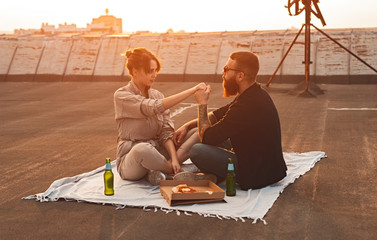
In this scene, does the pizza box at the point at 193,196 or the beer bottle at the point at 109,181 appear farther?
the beer bottle at the point at 109,181

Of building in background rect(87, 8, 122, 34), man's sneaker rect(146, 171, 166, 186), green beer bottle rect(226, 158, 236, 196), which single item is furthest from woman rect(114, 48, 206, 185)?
building in background rect(87, 8, 122, 34)

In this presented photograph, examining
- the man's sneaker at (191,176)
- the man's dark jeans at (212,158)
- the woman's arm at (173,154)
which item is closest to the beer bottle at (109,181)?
the man's sneaker at (191,176)

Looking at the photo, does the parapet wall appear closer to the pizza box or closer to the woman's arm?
the woman's arm

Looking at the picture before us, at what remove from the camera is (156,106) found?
18.1 feet

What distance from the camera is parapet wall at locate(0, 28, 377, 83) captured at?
15828 millimetres

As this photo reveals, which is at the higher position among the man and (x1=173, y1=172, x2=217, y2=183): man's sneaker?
the man

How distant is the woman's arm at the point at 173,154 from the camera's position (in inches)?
224

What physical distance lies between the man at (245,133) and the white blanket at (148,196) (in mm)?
201

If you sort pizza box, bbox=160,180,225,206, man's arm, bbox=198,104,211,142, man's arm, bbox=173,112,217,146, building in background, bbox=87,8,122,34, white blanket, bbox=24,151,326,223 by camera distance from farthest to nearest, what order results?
building in background, bbox=87,8,122,34 < man's arm, bbox=173,112,217,146 < man's arm, bbox=198,104,211,142 < pizza box, bbox=160,180,225,206 < white blanket, bbox=24,151,326,223

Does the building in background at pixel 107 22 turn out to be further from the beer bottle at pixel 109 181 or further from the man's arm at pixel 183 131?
the beer bottle at pixel 109 181

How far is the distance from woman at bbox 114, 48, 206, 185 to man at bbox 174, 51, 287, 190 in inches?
15.0

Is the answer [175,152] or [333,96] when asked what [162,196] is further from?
[333,96]

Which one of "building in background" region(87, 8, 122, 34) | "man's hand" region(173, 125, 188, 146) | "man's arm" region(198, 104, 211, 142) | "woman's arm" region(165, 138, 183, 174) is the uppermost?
"man's arm" region(198, 104, 211, 142)

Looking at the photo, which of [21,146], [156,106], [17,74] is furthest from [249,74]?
[17,74]
